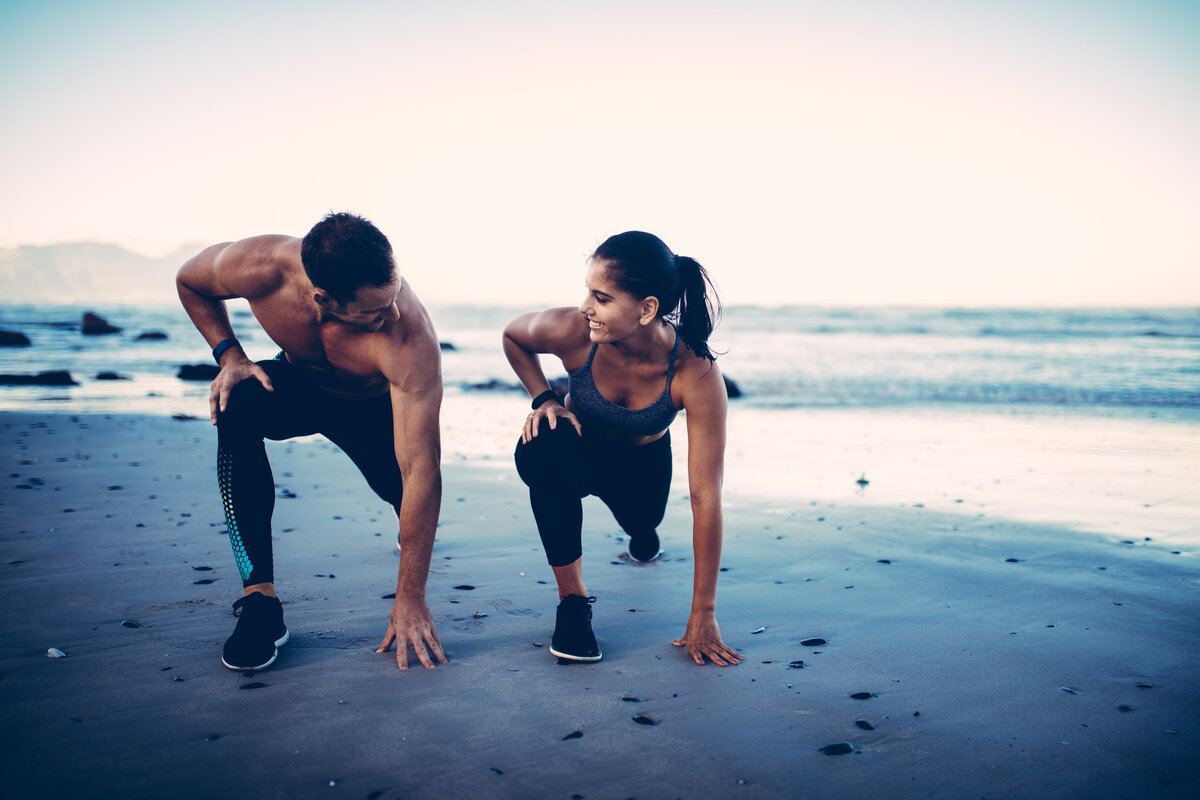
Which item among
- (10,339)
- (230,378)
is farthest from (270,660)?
(10,339)

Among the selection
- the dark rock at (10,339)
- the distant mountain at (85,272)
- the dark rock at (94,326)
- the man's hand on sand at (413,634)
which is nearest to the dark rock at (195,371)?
the dark rock at (10,339)

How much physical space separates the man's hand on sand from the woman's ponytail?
143 cm

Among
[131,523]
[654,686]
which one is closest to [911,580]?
[654,686]

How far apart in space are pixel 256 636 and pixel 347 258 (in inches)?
52.3

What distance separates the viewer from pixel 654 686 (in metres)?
2.48

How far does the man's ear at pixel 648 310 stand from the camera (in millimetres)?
2895

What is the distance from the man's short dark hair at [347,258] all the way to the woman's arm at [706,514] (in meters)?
1.27

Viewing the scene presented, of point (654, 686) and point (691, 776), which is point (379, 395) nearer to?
point (654, 686)

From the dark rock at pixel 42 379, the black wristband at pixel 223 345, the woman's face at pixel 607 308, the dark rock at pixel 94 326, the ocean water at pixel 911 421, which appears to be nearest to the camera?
the woman's face at pixel 607 308

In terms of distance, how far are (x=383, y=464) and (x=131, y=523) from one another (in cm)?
172

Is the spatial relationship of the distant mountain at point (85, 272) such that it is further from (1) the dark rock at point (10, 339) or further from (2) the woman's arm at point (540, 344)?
(2) the woman's arm at point (540, 344)

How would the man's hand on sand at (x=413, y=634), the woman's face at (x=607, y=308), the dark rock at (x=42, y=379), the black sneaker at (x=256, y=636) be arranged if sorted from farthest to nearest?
the dark rock at (x=42, y=379)
the woman's face at (x=607, y=308)
the man's hand on sand at (x=413, y=634)
the black sneaker at (x=256, y=636)

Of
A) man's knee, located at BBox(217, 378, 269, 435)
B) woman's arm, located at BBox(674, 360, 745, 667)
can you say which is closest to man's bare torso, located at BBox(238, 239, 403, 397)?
man's knee, located at BBox(217, 378, 269, 435)

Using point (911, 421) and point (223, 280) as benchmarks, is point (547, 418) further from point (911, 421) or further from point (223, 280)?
point (911, 421)
